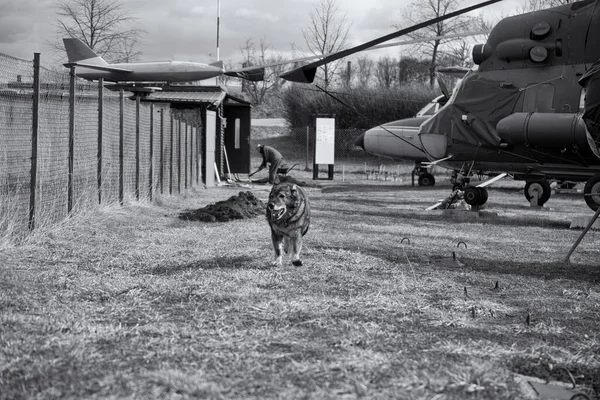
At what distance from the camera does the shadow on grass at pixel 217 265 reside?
6.99 metres

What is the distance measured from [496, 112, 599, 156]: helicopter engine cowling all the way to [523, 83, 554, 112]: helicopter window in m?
0.57

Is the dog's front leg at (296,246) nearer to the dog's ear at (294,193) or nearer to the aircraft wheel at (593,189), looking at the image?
the dog's ear at (294,193)

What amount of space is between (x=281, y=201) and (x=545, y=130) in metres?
8.18

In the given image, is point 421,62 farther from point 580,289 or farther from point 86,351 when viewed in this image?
point 86,351

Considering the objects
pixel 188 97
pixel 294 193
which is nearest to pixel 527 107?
pixel 294 193

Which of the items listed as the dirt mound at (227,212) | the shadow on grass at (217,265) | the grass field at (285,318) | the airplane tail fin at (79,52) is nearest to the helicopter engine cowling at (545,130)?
the grass field at (285,318)

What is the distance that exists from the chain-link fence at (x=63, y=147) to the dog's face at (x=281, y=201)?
2.80m

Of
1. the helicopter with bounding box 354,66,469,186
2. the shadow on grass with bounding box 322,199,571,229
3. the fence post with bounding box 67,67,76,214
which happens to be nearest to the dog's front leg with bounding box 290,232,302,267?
the fence post with bounding box 67,67,76,214

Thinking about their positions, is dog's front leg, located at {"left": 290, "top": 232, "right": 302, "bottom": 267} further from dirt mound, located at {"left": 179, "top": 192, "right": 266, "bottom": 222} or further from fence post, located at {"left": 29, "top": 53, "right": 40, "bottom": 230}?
dirt mound, located at {"left": 179, "top": 192, "right": 266, "bottom": 222}

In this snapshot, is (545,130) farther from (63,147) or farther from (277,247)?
(63,147)

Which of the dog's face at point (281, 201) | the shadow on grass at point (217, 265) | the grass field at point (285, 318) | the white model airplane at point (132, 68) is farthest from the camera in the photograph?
the white model airplane at point (132, 68)

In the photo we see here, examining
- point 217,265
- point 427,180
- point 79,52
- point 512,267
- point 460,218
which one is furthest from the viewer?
point 427,180

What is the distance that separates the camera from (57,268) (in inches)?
269

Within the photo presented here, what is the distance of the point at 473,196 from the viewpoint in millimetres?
16375
